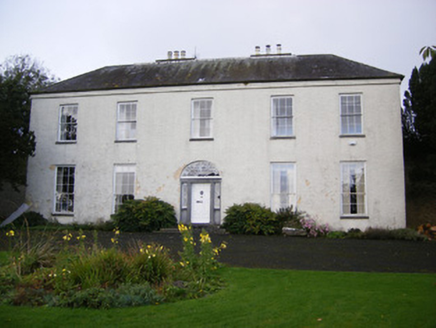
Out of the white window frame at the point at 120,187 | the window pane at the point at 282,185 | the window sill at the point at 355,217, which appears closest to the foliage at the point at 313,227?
the window sill at the point at 355,217

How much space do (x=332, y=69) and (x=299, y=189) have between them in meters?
6.15

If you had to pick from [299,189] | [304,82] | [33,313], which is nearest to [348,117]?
[304,82]

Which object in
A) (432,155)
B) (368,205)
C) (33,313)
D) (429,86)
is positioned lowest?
(33,313)

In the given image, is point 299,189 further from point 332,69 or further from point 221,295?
point 221,295

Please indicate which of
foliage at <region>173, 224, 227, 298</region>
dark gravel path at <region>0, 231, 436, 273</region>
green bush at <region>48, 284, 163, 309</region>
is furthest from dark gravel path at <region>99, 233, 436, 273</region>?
green bush at <region>48, 284, 163, 309</region>

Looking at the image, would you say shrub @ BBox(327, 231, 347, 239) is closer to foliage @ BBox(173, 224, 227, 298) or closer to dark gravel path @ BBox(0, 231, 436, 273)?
dark gravel path @ BBox(0, 231, 436, 273)

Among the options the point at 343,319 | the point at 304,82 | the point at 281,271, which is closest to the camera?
the point at 343,319

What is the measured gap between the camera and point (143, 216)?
17.7m

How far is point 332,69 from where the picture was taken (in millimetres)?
19750

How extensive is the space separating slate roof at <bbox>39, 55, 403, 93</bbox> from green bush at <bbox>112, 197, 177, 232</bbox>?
238 inches

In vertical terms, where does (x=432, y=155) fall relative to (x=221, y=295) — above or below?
above

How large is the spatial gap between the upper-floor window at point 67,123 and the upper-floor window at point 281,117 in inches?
394

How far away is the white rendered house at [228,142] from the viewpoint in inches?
713

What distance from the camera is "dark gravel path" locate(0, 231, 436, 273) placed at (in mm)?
9359
